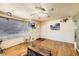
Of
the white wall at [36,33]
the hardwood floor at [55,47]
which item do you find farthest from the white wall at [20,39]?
the hardwood floor at [55,47]

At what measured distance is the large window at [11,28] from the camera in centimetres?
166

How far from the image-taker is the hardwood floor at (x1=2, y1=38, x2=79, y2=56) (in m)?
1.67

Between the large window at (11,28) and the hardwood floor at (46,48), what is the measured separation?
206 millimetres

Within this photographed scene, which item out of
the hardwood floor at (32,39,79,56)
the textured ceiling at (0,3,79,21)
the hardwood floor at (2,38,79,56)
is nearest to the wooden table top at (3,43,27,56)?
the hardwood floor at (2,38,79,56)

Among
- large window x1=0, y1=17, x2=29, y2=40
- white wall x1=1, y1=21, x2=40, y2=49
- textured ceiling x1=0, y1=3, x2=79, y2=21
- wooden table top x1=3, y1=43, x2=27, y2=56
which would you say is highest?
textured ceiling x1=0, y1=3, x2=79, y2=21

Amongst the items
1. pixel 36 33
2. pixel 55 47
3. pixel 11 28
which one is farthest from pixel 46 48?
pixel 11 28

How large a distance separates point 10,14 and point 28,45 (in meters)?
0.60

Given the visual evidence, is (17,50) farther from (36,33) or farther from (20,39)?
(36,33)

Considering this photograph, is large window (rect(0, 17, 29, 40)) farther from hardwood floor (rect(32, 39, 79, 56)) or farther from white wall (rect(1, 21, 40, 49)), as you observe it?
hardwood floor (rect(32, 39, 79, 56))

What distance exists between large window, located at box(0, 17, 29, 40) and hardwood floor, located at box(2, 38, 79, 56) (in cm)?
21

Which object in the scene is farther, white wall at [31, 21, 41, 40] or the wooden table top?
white wall at [31, 21, 41, 40]

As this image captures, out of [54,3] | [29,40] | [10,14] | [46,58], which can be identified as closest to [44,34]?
[29,40]

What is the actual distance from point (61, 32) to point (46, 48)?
0.37m

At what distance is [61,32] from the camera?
1743 millimetres
